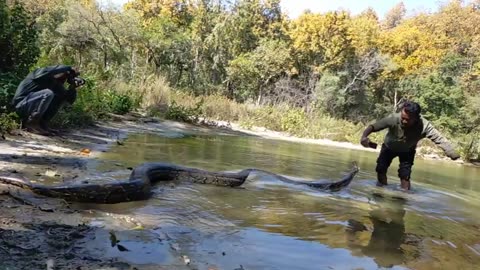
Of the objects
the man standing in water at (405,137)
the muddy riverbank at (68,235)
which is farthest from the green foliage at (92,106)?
the man standing in water at (405,137)

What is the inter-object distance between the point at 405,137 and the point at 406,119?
0.46m

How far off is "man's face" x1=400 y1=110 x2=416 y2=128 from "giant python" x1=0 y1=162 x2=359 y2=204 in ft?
9.01

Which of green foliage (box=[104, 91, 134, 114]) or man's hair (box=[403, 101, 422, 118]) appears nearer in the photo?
man's hair (box=[403, 101, 422, 118])

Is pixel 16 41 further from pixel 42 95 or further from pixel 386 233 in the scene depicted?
pixel 386 233

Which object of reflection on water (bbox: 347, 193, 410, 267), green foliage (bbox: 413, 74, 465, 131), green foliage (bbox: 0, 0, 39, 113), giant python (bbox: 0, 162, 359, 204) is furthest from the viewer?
green foliage (bbox: 413, 74, 465, 131)

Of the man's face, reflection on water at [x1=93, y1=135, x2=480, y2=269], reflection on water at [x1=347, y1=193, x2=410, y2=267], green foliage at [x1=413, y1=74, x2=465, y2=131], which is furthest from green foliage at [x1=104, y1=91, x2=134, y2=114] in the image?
green foliage at [x1=413, y1=74, x2=465, y2=131]

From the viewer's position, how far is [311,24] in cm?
3794

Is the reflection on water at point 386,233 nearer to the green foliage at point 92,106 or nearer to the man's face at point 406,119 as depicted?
the man's face at point 406,119

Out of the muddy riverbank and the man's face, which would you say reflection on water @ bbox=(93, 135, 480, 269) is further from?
the man's face

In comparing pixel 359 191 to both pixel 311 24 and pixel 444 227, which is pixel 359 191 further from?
pixel 311 24

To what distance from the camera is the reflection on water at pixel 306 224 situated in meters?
3.72

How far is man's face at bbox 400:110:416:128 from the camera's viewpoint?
7.50 metres

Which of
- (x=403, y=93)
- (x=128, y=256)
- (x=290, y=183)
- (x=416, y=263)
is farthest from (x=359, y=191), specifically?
(x=403, y=93)

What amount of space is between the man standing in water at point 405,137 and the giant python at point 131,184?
2.45 m
